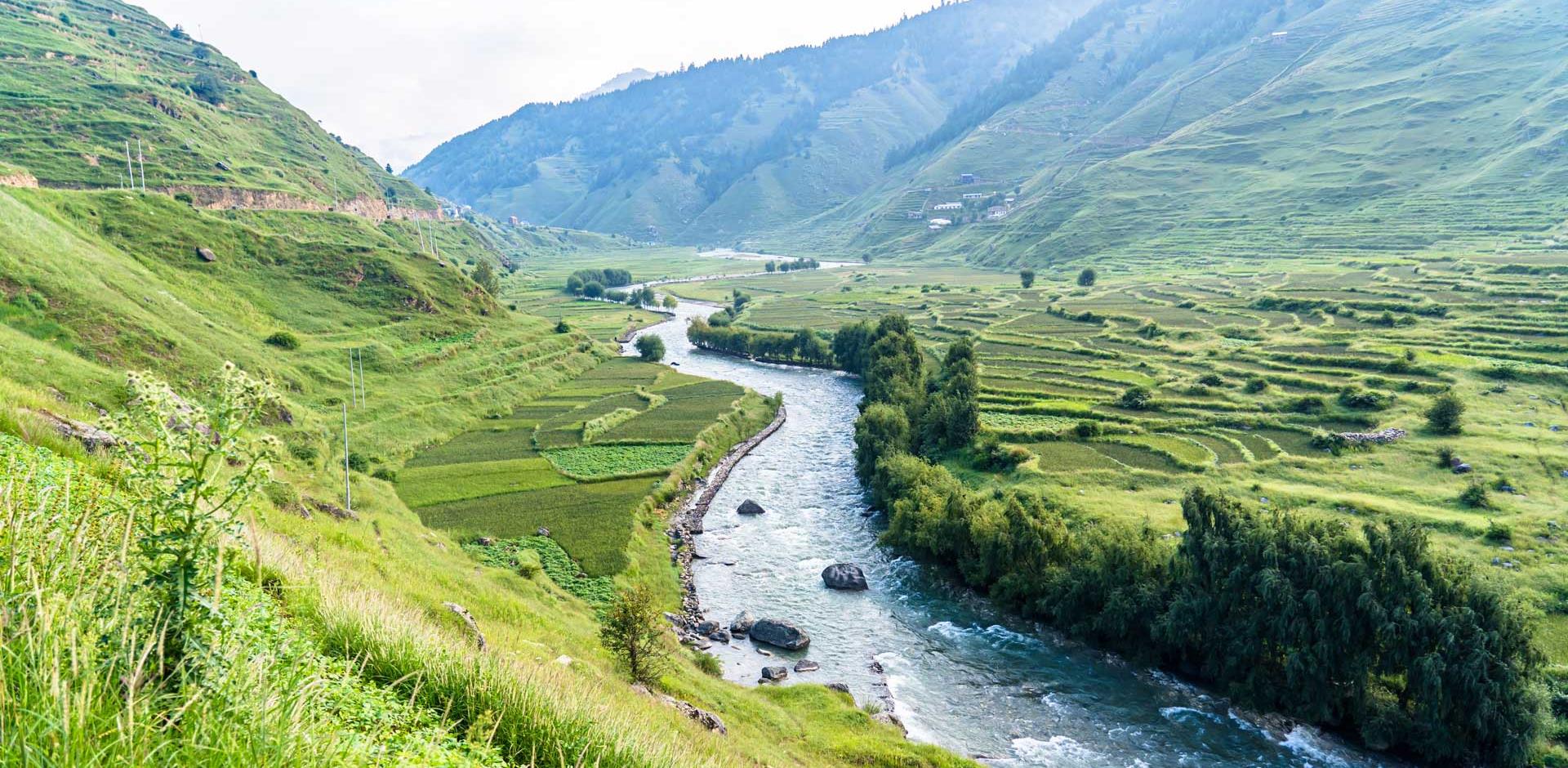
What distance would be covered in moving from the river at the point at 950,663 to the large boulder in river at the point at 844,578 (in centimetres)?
65

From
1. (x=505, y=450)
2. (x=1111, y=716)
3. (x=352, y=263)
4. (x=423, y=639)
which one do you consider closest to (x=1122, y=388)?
(x=1111, y=716)

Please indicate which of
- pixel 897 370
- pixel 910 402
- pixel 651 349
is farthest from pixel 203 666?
pixel 651 349

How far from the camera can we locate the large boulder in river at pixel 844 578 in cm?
5550

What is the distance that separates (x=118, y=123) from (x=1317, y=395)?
648 ft

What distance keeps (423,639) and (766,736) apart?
23.9m

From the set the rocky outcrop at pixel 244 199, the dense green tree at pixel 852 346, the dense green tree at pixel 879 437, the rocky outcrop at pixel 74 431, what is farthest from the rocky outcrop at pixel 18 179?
the dense green tree at pixel 852 346

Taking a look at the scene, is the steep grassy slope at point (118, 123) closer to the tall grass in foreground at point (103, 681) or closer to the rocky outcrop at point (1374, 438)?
the tall grass in foreground at point (103, 681)

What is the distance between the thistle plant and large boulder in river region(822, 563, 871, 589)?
4850 centimetres

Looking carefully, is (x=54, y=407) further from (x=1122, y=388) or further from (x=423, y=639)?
(x=1122, y=388)

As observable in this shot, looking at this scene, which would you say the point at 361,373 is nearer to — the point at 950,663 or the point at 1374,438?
the point at 950,663

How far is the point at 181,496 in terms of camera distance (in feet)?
33.3

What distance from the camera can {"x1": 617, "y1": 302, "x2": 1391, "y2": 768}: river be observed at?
1506 inches

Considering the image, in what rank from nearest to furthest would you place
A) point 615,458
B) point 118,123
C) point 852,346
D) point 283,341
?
1. point 615,458
2. point 283,341
3. point 852,346
4. point 118,123

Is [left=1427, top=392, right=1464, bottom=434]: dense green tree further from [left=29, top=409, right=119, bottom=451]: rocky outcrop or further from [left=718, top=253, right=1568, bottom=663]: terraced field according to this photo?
[left=29, top=409, right=119, bottom=451]: rocky outcrop
